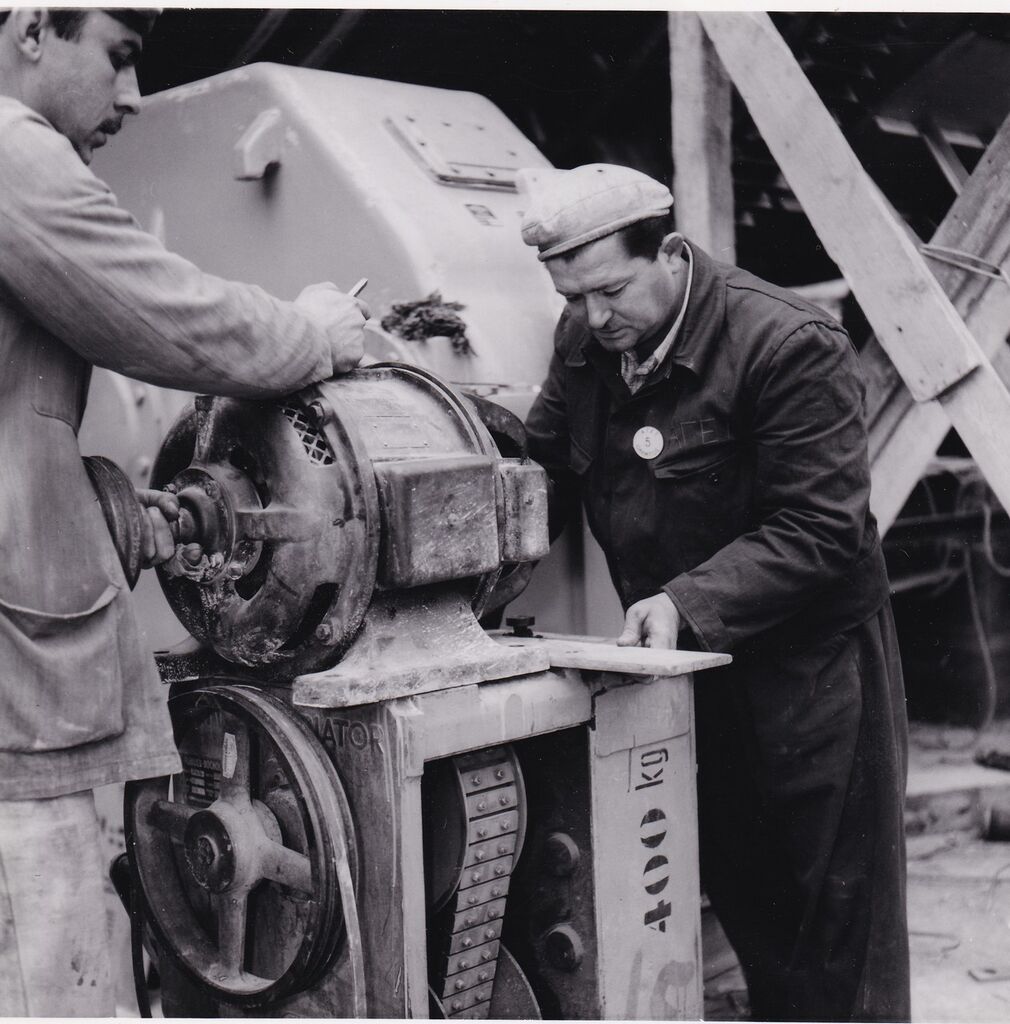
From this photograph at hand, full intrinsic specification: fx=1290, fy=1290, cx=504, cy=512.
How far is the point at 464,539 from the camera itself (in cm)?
185

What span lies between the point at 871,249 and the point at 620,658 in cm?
121

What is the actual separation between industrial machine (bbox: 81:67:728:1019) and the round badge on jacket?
0.23 m

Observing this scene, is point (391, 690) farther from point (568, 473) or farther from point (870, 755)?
point (870, 755)

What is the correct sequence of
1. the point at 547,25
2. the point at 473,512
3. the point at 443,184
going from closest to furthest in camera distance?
the point at 473,512, the point at 443,184, the point at 547,25

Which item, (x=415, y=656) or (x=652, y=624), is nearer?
(x=415, y=656)

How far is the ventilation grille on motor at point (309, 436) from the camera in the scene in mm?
1804

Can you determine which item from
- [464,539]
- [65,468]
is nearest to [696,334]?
[464,539]

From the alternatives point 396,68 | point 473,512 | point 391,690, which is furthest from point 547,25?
point 391,690

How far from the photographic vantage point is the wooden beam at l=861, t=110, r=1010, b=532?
2.70 metres

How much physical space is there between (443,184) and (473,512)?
1.09 metres

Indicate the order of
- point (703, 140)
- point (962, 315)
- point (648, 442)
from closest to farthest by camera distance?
point (648, 442) → point (962, 315) → point (703, 140)

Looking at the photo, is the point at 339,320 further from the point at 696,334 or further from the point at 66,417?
the point at 696,334

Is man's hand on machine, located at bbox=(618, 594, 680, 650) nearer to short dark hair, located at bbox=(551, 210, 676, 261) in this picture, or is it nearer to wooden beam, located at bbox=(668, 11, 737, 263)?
short dark hair, located at bbox=(551, 210, 676, 261)

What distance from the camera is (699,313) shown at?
7.36 ft
